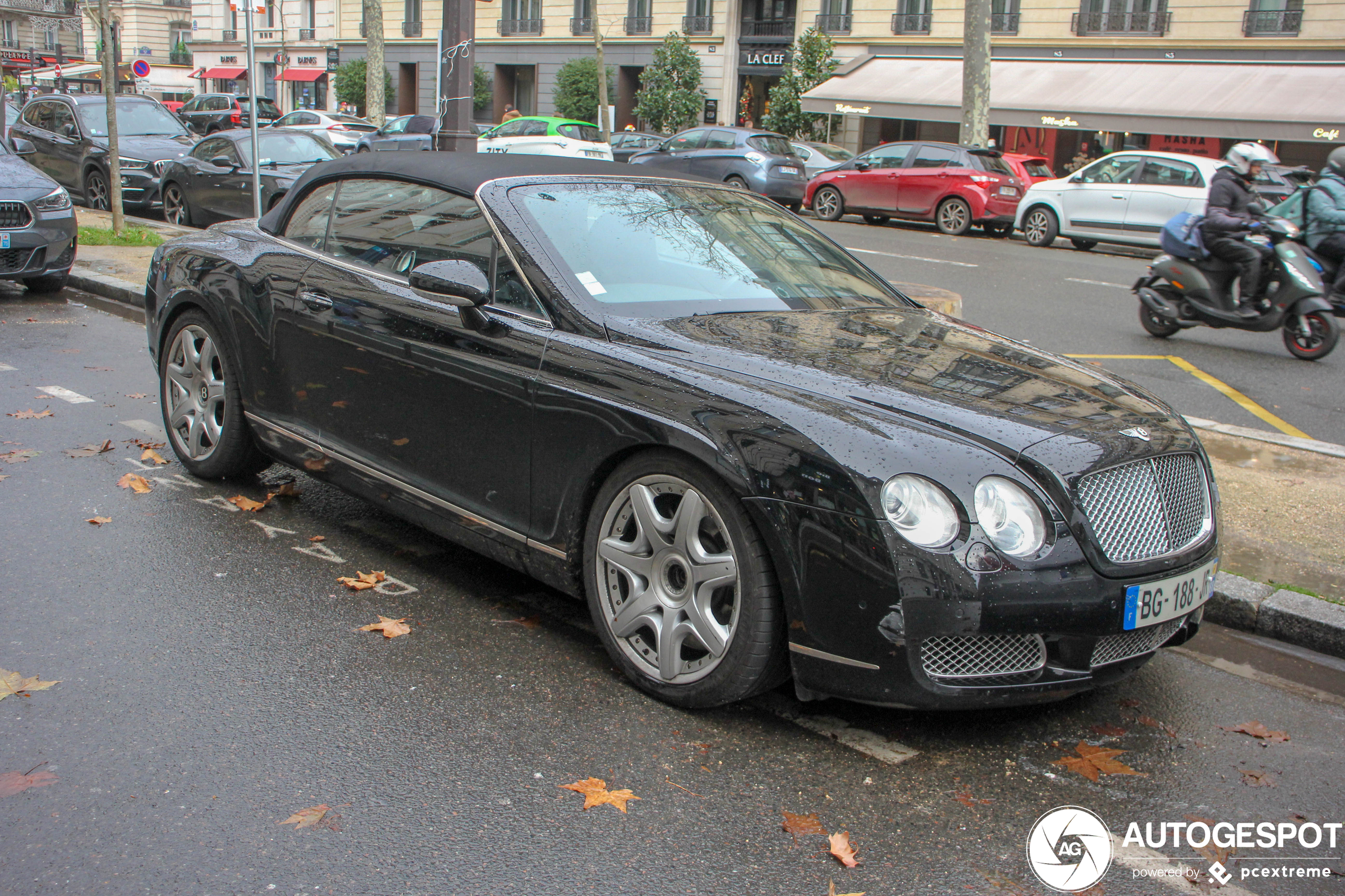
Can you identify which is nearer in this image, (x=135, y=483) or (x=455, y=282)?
(x=455, y=282)

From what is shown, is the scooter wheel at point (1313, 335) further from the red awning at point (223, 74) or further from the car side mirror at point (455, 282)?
the red awning at point (223, 74)

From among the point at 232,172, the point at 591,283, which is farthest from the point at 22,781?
the point at 232,172

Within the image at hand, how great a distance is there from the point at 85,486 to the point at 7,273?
5.99 m

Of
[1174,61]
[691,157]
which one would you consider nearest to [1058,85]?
[1174,61]

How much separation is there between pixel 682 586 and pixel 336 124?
2695cm

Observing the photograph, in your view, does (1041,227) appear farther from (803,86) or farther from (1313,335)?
(803,86)

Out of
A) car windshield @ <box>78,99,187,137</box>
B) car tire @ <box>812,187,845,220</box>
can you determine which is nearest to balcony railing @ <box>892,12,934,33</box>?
car tire @ <box>812,187,845,220</box>

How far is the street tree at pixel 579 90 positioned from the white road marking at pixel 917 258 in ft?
108

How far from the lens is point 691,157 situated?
24.7 meters

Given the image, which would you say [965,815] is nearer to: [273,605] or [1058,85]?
[273,605]

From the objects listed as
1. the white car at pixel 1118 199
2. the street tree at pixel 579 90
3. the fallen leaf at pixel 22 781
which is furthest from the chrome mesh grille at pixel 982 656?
the street tree at pixel 579 90

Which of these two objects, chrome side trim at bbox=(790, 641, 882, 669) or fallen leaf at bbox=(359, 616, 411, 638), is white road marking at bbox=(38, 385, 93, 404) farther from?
chrome side trim at bbox=(790, 641, 882, 669)

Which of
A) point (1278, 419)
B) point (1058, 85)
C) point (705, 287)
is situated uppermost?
point (1058, 85)

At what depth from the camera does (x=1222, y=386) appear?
8.74 meters
